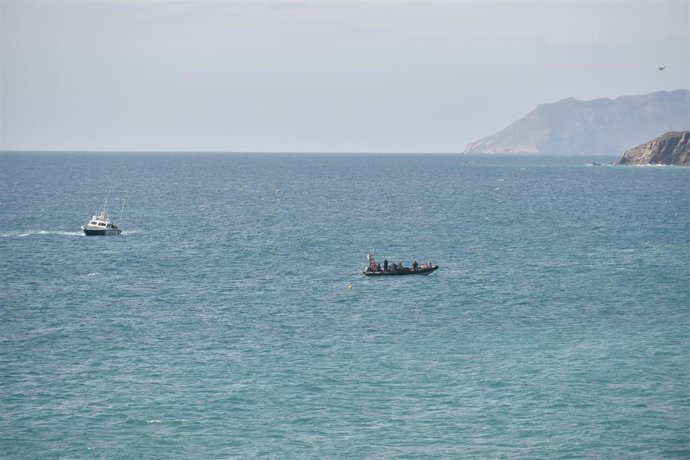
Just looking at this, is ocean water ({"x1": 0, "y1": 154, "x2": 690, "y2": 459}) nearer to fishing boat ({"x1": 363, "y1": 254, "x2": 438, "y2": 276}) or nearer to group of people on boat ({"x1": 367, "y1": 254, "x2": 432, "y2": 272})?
fishing boat ({"x1": 363, "y1": 254, "x2": 438, "y2": 276})

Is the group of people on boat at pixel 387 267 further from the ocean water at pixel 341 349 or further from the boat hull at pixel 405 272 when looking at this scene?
the ocean water at pixel 341 349

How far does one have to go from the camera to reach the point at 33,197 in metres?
198

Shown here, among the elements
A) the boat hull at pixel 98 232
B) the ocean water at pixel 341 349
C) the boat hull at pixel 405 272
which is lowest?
the ocean water at pixel 341 349

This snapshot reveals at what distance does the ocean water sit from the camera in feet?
156

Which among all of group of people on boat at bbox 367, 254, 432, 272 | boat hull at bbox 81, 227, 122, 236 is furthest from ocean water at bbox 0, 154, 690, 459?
boat hull at bbox 81, 227, 122, 236

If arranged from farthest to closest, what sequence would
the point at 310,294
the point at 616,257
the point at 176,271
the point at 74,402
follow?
the point at 616,257, the point at 176,271, the point at 310,294, the point at 74,402

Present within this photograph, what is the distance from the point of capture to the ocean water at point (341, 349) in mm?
47500

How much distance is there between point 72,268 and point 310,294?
100 ft

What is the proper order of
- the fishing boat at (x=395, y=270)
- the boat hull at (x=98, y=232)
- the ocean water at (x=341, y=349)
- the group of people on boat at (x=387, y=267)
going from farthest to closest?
the boat hull at (x=98, y=232), the group of people on boat at (x=387, y=267), the fishing boat at (x=395, y=270), the ocean water at (x=341, y=349)

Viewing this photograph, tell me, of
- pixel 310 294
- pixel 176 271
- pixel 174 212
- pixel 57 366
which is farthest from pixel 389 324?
pixel 174 212

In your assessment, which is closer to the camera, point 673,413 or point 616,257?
point 673,413

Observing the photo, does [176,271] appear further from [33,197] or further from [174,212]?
[33,197]

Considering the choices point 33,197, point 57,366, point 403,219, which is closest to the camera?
point 57,366

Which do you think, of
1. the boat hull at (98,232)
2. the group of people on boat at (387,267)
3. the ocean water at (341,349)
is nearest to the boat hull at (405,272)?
the group of people on boat at (387,267)
